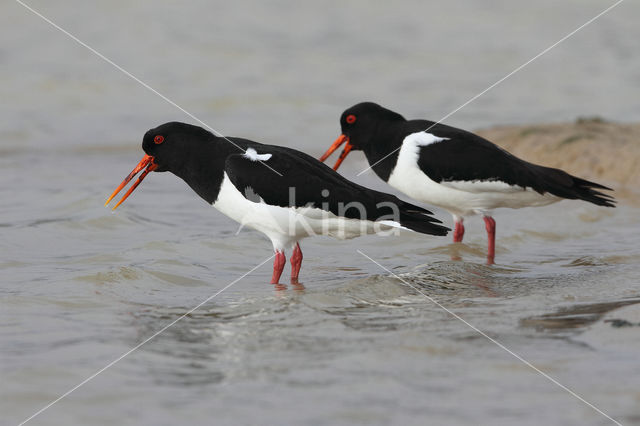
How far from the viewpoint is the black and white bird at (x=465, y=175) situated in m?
7.00

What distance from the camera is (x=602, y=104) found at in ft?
51.3

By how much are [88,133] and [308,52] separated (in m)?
5.68

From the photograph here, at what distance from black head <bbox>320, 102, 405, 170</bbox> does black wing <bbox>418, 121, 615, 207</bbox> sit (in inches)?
25.9

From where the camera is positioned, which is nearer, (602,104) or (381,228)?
(381,228)

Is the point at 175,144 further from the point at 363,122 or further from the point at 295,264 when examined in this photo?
the point at 363,122

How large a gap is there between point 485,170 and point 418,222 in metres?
1.25

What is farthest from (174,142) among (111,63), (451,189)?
(111,63)

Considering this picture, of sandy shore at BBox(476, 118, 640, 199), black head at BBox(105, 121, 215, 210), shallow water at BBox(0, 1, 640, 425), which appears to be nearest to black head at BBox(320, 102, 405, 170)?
shallow water at BBox(0, 1, 640, 425)

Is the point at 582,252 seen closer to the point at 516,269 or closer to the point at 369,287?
the point at 516,269

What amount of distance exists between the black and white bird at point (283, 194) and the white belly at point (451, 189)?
3.02 ft

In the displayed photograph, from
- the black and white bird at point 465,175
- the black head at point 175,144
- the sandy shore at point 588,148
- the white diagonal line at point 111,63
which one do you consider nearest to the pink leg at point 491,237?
the black and white bird at point 465,175

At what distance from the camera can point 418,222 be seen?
19.7ft

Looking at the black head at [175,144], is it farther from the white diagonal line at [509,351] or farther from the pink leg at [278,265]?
the white diagonal line at [509,351]

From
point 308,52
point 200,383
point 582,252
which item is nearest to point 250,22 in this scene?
point 308,52
